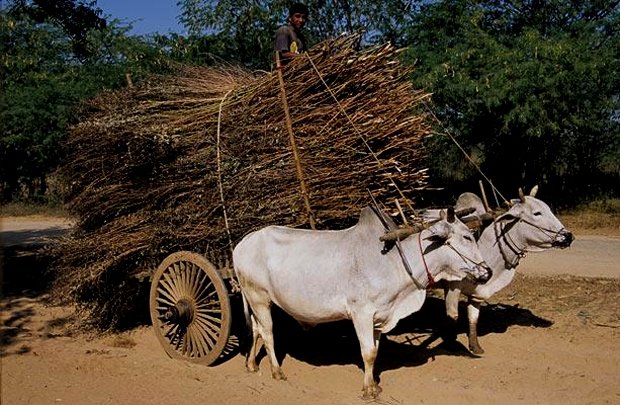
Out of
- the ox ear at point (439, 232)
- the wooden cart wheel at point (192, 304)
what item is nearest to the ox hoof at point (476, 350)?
the ox ear at point (439, 232)

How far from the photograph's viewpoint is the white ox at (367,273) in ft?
17.1

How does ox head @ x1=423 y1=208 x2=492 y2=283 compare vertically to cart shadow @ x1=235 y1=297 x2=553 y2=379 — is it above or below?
above

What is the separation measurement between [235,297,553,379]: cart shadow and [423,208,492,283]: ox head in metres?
1.25

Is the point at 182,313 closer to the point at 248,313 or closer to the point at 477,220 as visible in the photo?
the point at 248,313

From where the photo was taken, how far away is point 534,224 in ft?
20.4

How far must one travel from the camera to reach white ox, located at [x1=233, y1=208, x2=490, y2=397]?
522 centimetres

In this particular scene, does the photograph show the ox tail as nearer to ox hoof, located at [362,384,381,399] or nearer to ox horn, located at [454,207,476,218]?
ox hoof, located at [362,384,381,399]

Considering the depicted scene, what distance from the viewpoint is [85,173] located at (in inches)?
270

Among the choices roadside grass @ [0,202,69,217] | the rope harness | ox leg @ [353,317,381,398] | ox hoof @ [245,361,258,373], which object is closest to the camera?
ox leg @ [353,317,381,398]

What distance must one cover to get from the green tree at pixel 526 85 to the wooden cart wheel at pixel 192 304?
838 centimetres

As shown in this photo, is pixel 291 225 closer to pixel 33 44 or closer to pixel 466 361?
pixel 466 361

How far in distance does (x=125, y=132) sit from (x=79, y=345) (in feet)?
7.32

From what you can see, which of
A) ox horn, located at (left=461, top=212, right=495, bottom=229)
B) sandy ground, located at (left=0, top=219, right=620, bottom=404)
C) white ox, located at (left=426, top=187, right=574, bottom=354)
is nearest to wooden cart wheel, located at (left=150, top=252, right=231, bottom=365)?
sandy ground, located at (left=0, top=219, right=620, bottom=404)

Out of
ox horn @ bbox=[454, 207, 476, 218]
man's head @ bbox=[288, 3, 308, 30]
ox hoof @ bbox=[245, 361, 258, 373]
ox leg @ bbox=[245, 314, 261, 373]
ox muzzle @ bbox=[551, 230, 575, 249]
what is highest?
man's head @ bbox=[288, 3, 308, 30]
